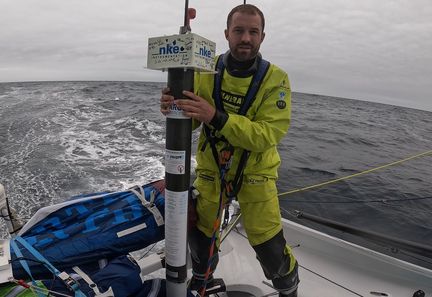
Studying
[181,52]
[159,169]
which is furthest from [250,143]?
[159,169]

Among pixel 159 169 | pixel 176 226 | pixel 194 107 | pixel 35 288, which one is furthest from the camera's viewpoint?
pixel 159 169

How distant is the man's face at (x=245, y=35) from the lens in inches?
74.3

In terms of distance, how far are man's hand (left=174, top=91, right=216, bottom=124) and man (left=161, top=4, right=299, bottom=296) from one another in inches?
7.7

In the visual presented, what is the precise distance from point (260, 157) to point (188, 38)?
0.94 metres

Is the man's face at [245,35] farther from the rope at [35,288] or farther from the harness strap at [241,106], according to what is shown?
the rope at [35,288]

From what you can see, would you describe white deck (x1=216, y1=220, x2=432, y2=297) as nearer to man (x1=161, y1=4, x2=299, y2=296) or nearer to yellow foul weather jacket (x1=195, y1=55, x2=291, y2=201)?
man (x1=161, y1=4, x2=299, y2=296)

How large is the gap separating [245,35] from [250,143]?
2.01 ft

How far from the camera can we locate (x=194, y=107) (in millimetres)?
1608

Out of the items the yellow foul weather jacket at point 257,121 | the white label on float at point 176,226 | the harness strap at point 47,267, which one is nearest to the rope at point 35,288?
the harness strap at point 47,267

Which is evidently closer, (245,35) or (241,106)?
(245,35)

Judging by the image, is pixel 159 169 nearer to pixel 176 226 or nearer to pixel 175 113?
pixel 176 226

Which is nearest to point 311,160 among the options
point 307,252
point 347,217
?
point 347,217

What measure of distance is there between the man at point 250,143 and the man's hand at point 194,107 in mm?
195

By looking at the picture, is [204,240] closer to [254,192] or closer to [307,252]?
[254,192]
